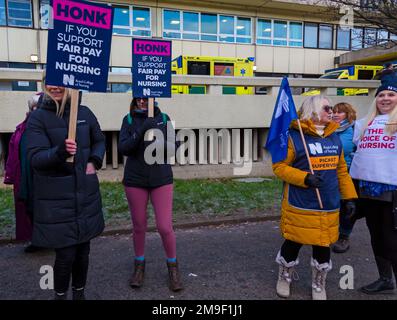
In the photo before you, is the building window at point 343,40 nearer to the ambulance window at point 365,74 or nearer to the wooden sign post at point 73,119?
the ambulance window at point 365,74

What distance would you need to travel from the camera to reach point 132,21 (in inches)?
766

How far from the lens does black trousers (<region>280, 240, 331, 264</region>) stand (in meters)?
3.36

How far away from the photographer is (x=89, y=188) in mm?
2934

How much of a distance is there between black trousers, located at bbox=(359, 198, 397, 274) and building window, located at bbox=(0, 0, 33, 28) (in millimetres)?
18468

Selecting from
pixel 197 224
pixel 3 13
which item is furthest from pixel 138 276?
pixel 3 13

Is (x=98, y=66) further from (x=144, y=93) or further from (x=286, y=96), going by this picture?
(x=286, y=96)

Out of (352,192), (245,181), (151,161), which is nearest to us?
(352,192)

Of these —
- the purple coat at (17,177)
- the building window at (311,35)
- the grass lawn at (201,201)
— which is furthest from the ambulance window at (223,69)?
the purple coat at (17,177)

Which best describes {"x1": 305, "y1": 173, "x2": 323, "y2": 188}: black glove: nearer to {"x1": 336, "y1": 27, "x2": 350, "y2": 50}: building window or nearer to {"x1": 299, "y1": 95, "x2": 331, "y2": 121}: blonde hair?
{"x1": 299, "y1": 95, "x2": 331, "y2": 121}: blonde hair

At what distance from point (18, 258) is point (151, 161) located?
2184 mm

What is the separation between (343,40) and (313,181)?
24.0 metres

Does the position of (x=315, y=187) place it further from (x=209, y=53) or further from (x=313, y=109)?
(x=209, y=53)
